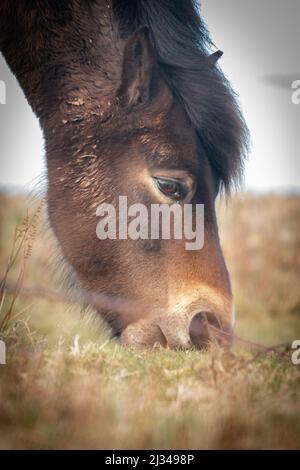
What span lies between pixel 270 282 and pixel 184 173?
16.4 ft

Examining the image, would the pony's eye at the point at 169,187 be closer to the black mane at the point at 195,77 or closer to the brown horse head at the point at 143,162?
the brown horse head at the point at 143,162

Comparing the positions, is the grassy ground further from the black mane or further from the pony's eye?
the black mane

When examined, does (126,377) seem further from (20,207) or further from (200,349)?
(20,207)

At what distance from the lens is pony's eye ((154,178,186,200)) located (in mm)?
3961

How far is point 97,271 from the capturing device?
4074mm

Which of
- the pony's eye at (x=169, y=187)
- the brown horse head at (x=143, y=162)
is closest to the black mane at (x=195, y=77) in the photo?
the brown horse head at (x=143, y=162)

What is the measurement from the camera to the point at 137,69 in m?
3.99

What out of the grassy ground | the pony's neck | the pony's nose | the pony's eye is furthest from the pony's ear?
the pony's nose

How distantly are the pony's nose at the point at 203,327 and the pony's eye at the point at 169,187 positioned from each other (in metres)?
0.74

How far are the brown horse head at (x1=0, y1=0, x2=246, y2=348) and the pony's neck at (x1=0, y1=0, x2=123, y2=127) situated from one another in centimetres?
1

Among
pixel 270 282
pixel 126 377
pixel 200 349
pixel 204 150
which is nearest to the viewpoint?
pixel 126 377

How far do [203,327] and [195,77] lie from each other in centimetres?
162
